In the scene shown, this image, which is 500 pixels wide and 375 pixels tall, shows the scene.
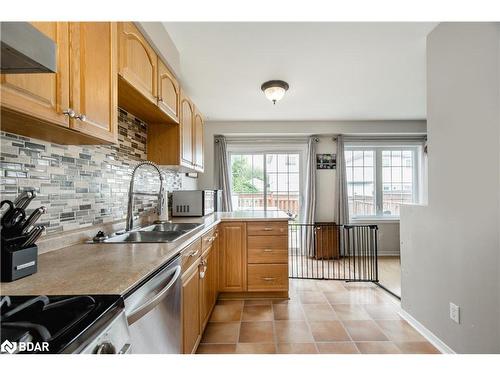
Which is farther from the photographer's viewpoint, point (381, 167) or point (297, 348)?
point (381, 167)

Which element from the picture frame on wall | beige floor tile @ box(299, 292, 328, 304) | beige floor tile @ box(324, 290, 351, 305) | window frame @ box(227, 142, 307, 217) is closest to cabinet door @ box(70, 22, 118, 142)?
beige floor tile @ box(299, 292, 328, 304)

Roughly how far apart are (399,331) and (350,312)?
44 centimetres

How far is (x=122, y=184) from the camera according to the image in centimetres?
196

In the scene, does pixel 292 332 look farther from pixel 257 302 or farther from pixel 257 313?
pixel 257 302

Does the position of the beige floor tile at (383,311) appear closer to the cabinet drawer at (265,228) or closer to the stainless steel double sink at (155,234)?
the cabinet drawer at (265,228)

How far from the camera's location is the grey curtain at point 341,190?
4.53 m

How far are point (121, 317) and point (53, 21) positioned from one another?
3.38ft

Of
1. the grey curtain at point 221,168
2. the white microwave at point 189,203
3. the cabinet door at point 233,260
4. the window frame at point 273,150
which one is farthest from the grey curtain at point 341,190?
the white microwave at point 189,203

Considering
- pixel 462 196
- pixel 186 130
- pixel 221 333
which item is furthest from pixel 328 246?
pixel 186 130

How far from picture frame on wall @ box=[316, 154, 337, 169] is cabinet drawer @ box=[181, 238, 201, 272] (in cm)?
338

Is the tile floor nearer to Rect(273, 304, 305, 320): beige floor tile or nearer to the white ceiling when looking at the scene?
Rect(273, 304, 305, 320): beige floor tile

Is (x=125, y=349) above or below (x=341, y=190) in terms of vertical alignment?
below

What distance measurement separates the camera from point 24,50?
648 mm

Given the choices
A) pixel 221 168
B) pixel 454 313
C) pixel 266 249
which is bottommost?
pixel 454 313
